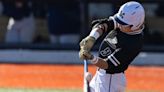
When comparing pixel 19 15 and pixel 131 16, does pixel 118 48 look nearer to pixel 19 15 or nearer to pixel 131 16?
pixel 131 16

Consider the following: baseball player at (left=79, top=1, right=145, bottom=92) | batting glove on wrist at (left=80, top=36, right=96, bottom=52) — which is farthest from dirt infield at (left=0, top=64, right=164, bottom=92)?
batting glove on wrist at (left=80, top=36, right=96, bottom=52)

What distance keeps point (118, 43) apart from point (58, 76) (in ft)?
18.2

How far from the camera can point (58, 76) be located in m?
12.0

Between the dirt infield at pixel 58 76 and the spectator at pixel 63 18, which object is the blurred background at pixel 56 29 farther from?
the dirt infield at pixel 58 76

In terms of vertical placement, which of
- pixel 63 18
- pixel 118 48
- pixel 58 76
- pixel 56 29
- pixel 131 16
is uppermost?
pixel 131 16

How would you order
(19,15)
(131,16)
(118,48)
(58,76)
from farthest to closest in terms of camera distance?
1. (19,15)
2. (58,76)
3. (118,48)
4. (131,16)

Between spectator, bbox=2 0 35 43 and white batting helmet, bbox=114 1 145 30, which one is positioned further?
spectator, bbox=2 0 35 43

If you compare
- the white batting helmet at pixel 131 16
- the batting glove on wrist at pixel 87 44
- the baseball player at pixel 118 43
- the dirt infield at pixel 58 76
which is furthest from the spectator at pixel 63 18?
the batting glove on wrist at pixel 87 44

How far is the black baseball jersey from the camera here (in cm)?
650

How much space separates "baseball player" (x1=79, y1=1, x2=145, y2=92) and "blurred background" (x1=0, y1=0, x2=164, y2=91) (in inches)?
262

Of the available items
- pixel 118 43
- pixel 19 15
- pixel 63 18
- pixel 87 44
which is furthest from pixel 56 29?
pixel 87 44

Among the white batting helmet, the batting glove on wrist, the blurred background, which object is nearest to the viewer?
the batting glove on wrist

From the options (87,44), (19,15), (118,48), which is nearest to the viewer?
(87,44)

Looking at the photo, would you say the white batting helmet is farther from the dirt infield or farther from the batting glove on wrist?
the dirt infield
